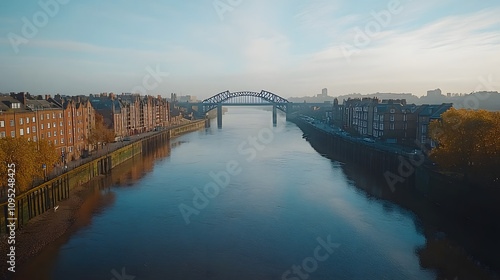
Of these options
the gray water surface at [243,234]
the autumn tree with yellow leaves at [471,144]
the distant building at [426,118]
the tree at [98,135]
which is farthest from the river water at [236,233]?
the distant building at [426,118]

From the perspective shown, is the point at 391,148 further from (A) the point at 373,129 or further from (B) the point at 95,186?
(B) the point at 95,186

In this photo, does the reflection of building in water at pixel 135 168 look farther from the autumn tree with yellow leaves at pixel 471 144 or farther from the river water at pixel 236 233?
the autumn tree with yellow leaves at pixel 471 144

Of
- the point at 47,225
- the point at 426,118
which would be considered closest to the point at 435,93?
the point at 426,118

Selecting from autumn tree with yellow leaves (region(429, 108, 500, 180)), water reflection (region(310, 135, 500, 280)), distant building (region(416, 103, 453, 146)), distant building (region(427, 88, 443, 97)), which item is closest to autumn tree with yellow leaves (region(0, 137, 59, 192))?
water reflection (region(310, 135, 500, 280))

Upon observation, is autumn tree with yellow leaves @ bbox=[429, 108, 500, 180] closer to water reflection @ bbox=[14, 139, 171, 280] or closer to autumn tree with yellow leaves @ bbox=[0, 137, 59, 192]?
water reflection @ bbox=[14, 139, 171, 280]

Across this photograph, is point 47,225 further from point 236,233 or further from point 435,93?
point 435,93
